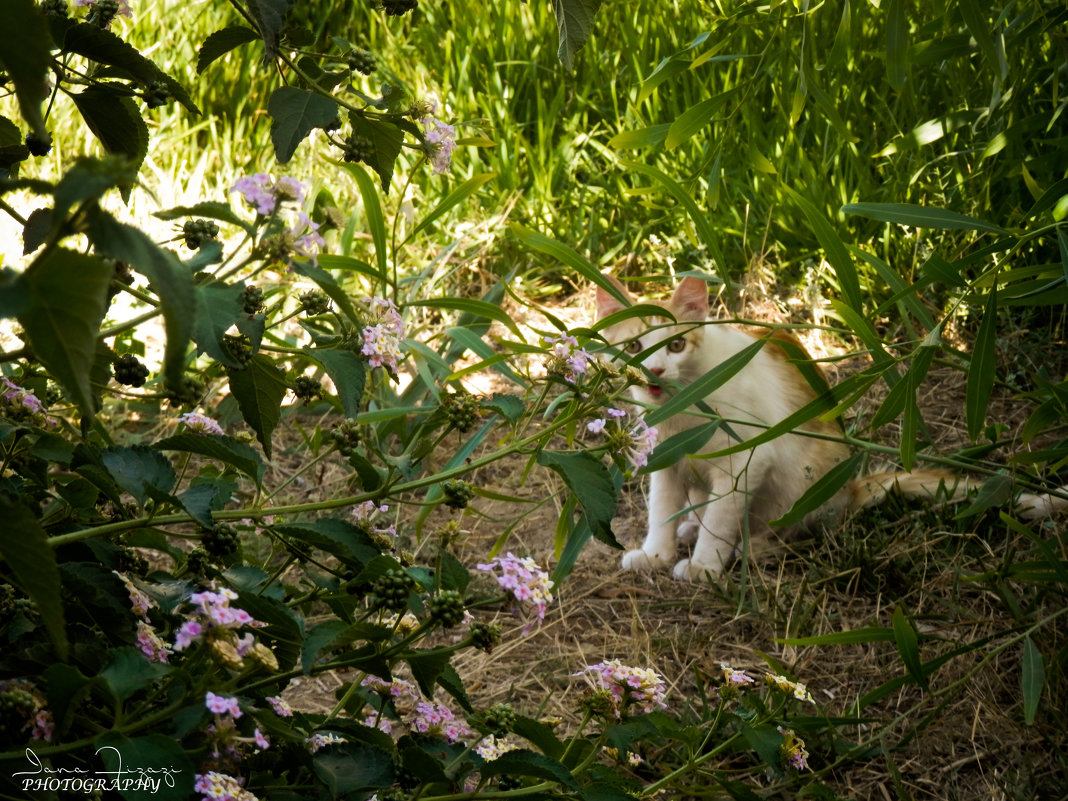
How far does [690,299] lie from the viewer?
87.4 inches

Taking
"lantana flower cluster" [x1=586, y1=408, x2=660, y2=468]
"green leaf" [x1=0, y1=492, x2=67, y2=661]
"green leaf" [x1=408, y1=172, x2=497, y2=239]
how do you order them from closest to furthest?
"green leaf" [x1=0, y1=492, x2=67, y2=661]
"lantana flower cluster" [x1=586, y1=408, x2=660, y2=468]
"green leaf" [x1=408, y1=172, x2=497, y2=239]

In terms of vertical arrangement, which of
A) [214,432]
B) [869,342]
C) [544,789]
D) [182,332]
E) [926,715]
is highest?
[182,332]

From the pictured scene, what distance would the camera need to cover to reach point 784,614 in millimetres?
1779

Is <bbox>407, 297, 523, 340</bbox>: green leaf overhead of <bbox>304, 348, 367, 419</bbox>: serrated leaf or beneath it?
beneath

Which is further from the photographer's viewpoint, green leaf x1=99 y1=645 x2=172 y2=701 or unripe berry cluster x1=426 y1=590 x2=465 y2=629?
unripe berry cluster x1=426 y1=590 x2=465 y2=629

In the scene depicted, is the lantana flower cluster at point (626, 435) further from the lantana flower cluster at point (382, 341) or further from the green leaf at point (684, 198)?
the green leaf at point (684, 198)

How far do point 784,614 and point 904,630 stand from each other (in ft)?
1.68

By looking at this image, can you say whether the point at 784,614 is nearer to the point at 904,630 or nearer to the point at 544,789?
the point at 904,630

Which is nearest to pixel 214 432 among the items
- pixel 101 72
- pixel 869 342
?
pixel 101 72

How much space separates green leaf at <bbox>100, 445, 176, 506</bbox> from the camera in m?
0.77

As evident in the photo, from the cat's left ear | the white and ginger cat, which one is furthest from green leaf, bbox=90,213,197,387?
the cat's left ear

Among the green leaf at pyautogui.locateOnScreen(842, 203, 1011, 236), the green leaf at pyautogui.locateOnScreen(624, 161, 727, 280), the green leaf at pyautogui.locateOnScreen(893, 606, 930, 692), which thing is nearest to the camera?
the green leaf at pyautogui.locateOnScreen(893, 606, 930, 692)

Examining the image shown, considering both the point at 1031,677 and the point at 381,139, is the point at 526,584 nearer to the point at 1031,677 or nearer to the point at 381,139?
the point at 381,139

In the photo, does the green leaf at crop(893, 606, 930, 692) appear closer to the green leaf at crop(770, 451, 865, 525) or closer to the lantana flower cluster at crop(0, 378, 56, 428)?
the green leaf at crop(770, 451, 865, 525)
